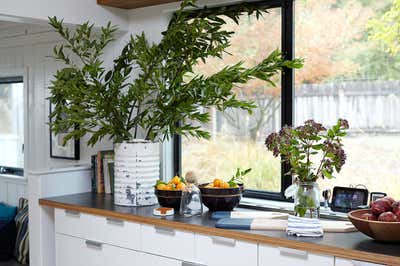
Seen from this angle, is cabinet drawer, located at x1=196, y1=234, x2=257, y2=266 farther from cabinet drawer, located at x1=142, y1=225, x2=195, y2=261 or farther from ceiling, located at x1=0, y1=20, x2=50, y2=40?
ceiling, located at x1=0, y1=20, x2=50, y2=40

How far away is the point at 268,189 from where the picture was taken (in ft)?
11.7

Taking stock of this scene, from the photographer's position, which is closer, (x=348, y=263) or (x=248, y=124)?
(x=348, y=263)

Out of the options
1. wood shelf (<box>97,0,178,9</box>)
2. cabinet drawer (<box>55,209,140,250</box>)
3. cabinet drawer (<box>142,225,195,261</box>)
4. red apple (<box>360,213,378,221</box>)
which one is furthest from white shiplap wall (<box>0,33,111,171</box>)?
red apple (<box>360,213,378,221</box>)

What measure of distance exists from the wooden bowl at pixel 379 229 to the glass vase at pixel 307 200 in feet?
1.03

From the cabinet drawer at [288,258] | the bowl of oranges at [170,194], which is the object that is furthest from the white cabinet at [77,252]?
the cabinet drawer at [288,258]

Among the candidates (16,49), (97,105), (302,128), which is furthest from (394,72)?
(16,49)

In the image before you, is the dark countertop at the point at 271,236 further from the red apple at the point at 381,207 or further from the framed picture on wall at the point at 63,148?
the framed picture on wall at the point at 63,148

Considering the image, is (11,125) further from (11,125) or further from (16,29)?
(16,29)

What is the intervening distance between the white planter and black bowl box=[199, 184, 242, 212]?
448 millimetres

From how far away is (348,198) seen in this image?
3.07 meters

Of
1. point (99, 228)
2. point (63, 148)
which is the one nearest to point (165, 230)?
point (99, 228)

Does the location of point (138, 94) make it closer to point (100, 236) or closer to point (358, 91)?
point (100, 236)

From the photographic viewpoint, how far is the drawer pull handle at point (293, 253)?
2.48 m

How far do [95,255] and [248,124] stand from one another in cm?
121
